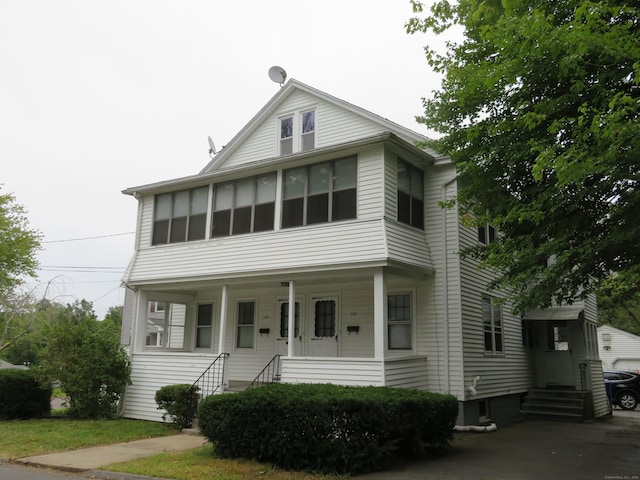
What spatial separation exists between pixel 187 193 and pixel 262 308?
3950 mm

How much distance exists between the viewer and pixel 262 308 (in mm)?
15703

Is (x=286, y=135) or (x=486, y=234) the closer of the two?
(x=286, y=135)

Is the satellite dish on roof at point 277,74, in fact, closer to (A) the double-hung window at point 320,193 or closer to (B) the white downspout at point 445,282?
(A) the double-hung window at point 320,193

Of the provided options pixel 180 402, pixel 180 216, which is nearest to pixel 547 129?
pixel 180 402

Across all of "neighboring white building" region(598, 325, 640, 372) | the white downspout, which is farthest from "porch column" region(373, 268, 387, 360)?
"neighboring white building" region(598, 325, 640, 372)

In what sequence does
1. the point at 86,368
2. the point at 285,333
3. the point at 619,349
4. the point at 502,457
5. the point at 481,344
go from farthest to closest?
the point at 619,349 → the point at 285,333 → the point at 481,344 → the point at 86,368 → the point at 502,457

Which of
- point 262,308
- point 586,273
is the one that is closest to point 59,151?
point 262,308

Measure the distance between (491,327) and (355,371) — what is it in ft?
17.6

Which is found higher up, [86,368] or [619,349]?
[619,349]

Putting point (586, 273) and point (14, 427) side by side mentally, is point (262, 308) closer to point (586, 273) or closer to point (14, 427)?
point (14, 427)

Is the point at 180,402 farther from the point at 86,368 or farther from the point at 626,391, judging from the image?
the point at 626,391

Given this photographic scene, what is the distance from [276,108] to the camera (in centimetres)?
1600

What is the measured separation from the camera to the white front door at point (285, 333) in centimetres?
1463

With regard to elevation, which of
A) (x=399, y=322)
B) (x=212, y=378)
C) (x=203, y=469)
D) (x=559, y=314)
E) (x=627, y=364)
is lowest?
(x=203, y=469)
